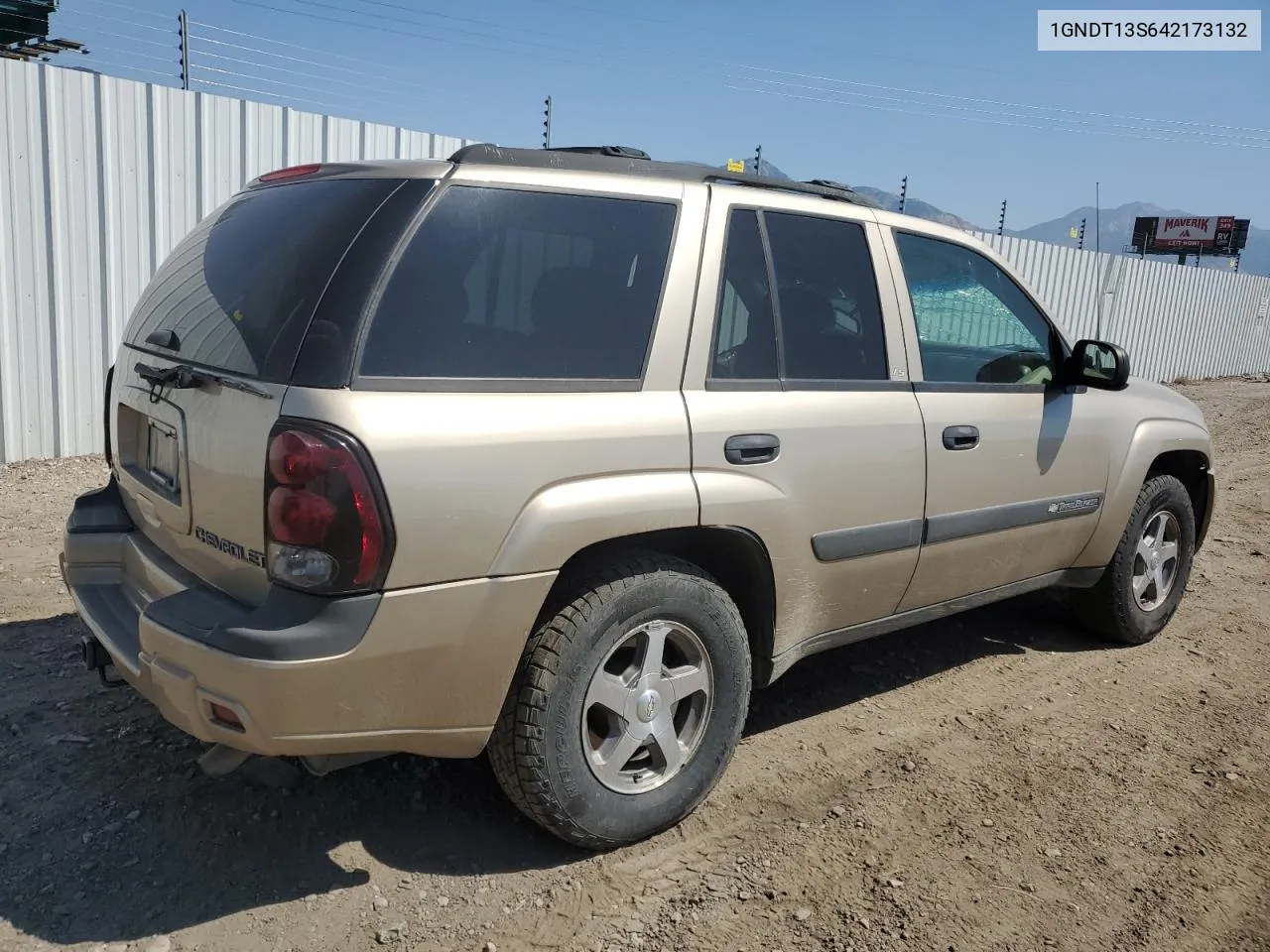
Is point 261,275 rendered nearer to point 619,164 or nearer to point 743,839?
point 619,164

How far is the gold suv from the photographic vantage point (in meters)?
2.32

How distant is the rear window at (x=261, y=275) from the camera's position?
245 cm

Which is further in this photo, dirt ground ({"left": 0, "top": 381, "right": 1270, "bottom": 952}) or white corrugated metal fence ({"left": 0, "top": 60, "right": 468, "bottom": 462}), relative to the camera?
white corrugated metal fence ({"left": 0, "top": 60, "right": 468, "bottom": 462})

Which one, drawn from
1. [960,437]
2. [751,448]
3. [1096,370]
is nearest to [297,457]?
[751,448]

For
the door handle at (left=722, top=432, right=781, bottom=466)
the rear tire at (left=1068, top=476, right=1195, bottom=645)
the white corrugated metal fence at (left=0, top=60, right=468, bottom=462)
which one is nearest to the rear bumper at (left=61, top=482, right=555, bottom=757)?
the door handle at (left=722, top=432, right=781, bottom=466)

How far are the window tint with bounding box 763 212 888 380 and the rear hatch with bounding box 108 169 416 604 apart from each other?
1.33 meters

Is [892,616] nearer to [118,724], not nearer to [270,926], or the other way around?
[270,926]

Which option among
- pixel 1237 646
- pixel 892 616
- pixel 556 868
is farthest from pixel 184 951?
pixel 1237 646

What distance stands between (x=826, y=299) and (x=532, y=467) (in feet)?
4.53

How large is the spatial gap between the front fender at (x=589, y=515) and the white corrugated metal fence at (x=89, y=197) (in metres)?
5.70

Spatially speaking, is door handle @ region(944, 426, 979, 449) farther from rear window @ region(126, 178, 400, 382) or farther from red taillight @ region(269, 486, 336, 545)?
red taillight @ region(269, 486, 336, 545)

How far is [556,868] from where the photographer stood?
2850 mm

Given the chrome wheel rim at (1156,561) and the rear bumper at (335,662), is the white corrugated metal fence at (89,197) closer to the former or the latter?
the rear bumper at (335,662)

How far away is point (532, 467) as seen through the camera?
2500 millimetres
